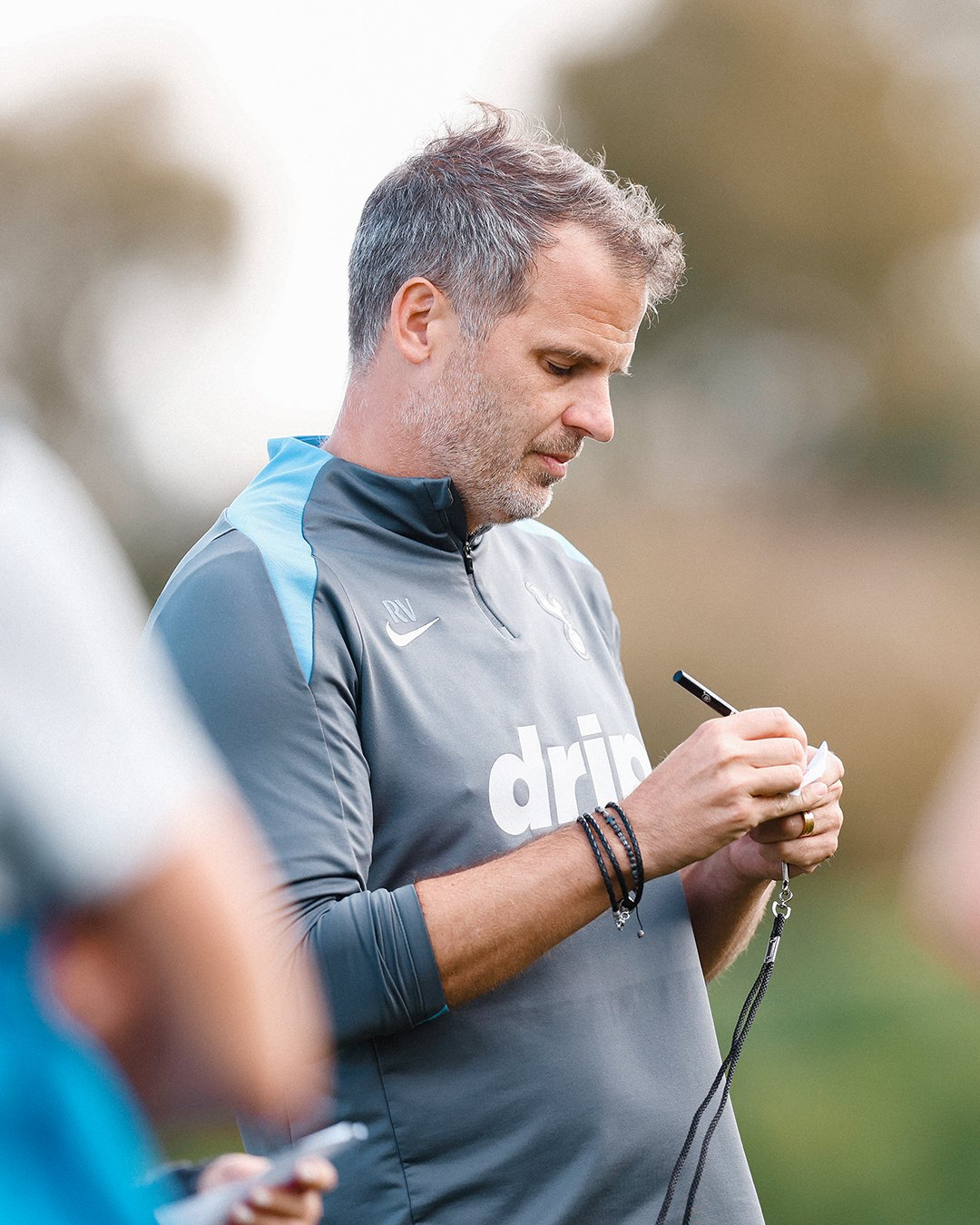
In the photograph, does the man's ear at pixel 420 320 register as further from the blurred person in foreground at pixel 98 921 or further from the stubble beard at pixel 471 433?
the blurred person in foreground at pixel 98 921

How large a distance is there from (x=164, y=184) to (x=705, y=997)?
12662 mm

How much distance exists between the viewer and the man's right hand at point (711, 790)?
1.85 metres

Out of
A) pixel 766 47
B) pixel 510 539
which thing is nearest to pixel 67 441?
pixel 510 539

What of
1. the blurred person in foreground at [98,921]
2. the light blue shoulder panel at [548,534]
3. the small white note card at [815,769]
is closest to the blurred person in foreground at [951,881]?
the blurred person in foreground at [98,921]

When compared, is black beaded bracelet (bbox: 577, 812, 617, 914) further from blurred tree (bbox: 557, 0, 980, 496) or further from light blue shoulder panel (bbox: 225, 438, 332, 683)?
blurred tree (bbox: 557, 0, 980, 496)

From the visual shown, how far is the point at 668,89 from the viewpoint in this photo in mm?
18078

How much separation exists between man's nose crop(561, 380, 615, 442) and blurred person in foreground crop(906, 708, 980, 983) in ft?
3.80

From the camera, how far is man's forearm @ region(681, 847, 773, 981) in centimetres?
224

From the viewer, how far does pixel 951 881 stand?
109 centimetres

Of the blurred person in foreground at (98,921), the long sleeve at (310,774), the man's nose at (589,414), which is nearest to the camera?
the blurred person in foreground at (98,921)

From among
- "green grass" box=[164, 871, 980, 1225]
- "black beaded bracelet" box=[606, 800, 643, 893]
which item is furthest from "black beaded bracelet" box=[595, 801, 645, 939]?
"green grass" box=[164, 871, 980, 1225]

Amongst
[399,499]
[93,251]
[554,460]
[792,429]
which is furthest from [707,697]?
[792,429]

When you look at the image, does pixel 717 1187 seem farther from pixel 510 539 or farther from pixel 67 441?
pixel 67 441

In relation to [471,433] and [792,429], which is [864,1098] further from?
[792,429]
